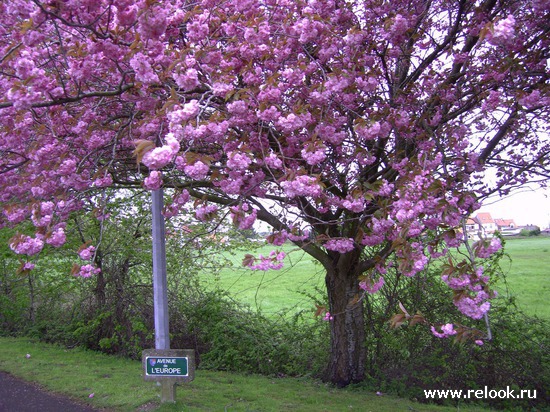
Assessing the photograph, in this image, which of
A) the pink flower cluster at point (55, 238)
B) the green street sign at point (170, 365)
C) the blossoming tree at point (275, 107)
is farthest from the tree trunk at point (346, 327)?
the pink flower cluster at point (55, 238)

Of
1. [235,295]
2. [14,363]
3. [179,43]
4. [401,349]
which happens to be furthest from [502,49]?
[14,363]

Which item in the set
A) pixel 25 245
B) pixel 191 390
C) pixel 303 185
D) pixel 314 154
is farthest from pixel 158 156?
pixel 191 390

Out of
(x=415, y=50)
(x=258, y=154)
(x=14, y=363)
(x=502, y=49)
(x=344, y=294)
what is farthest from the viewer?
(x=14, y=363)

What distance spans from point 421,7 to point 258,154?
9.64 ft

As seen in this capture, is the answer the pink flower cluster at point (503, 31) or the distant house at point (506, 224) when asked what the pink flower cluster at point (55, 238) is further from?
the distant house at point (506, 224)

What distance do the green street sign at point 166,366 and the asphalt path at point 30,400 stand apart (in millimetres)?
890

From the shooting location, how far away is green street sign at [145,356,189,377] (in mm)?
4820

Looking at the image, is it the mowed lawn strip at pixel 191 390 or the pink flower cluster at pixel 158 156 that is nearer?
the pink flower cluster at pixel 158 156

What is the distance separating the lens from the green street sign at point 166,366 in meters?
4.82

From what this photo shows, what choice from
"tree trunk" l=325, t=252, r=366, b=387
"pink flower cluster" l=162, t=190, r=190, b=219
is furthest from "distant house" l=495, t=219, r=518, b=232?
"pink flower cluster" l=162, t=190, r=190, b=219

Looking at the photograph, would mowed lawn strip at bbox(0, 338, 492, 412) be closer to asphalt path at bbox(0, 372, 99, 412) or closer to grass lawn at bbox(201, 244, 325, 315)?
asphalt path at bbox(0, 372, 99, 412)

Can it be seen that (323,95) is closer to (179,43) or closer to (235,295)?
(179,43)

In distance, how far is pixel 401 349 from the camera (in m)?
6.61

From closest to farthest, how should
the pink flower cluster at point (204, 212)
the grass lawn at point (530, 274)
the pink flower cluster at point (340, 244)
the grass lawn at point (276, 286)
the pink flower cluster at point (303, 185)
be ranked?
1. the pink flower cluster at point (303, 185)
2. the pink flower cluster at point (204, 212)
3. the pink flower cluster at point (340, 244)
4. the grass lawn at point (530, 274)
5. the grass lawn at point (276, 286)
